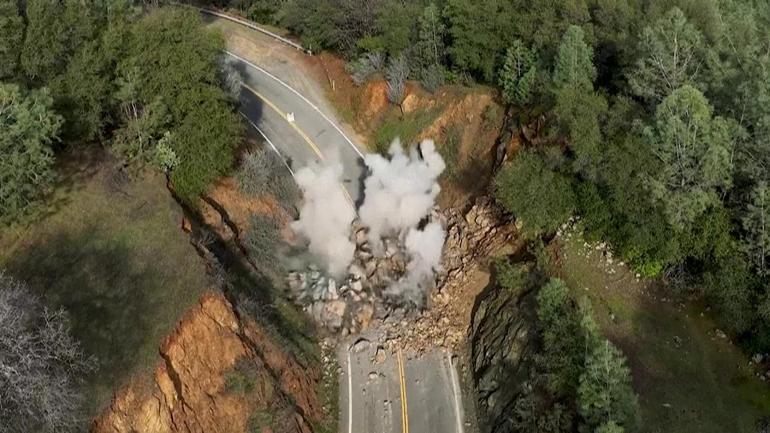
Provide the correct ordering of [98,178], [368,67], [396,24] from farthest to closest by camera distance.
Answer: [368,67] < [396,24] < [98,178]

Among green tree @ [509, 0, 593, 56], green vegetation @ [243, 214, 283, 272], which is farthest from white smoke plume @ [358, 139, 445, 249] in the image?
green tree @ [509, 0, 593, 56]

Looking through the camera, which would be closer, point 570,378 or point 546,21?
point 570,378

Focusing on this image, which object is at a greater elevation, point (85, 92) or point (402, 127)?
point (402, 127)

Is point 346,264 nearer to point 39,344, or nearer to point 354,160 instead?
point 354,160

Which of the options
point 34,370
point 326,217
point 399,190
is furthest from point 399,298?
point 34,370

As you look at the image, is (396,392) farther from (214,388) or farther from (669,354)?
(669,354)

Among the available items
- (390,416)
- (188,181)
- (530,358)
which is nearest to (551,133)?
(530,358)

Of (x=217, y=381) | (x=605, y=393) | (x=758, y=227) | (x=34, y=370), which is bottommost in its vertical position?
(x=34, y=370)

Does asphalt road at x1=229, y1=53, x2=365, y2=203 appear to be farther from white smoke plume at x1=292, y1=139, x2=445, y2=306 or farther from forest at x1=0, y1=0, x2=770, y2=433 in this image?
forest at x1=0, y1=0, x2=770, y2=433
